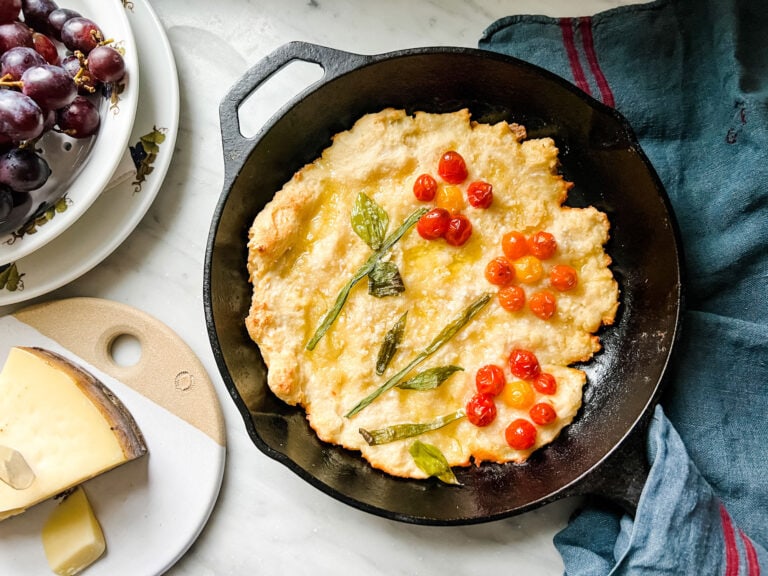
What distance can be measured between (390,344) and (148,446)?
1.30m

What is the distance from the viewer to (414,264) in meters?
3.33

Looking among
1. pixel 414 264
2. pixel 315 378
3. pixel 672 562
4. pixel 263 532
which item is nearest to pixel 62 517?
pixel 263 532

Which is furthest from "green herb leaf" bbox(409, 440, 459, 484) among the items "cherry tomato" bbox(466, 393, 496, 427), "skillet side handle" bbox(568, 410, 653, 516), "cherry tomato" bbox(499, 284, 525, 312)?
"cherry tomato" bbox(499, 284, 525, 312)

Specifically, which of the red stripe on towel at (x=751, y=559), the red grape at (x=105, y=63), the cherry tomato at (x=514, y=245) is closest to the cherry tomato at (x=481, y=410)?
the cherry tomato at (x=514, y=245)

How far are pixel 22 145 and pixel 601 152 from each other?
2.52m

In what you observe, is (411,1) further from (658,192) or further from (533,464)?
(533,464)

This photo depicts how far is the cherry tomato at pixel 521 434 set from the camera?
3.17 m

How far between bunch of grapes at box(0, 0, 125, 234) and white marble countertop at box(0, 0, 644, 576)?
0.47 m

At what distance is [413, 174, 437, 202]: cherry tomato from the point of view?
10.8 feet

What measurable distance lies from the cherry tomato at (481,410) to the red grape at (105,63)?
6.90ft

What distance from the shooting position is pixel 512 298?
3.24m

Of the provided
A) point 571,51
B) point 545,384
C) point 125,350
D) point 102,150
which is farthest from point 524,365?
point 102,150

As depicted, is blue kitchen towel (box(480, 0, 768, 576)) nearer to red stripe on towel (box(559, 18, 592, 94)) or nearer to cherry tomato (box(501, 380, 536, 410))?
red stripe on towel (box(559, 18, 592, 94))

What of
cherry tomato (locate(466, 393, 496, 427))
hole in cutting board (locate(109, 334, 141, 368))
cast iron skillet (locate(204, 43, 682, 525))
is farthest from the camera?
hole in cutting board (locate(109, 334, 141, 368))
